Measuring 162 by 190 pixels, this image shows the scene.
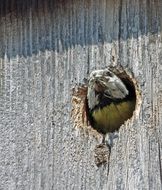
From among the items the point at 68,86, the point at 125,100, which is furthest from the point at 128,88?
the point at 68,86

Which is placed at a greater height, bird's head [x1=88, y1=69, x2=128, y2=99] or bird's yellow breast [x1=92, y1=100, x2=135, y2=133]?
bird's head [x1=88, y1=69, x2=128, y2=99]

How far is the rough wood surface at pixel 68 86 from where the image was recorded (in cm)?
138

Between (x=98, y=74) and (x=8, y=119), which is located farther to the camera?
(x=8, y=119)

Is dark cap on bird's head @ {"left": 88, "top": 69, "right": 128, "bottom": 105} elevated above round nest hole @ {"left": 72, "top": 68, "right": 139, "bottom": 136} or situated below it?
above

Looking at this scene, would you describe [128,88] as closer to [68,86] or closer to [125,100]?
[125,100]

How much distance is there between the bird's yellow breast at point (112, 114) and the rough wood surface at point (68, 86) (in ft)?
0.16

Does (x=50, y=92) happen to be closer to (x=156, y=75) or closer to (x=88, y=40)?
(x=88, y=40)

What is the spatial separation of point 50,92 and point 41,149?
0.12 m

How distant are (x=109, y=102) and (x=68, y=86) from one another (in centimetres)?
9

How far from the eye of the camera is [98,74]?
1416 millimetres

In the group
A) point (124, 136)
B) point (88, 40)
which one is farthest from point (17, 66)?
point (124, 136)

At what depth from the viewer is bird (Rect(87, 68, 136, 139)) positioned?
143 cm

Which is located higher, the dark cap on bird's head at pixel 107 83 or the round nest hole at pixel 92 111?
the dark cap on bird's head at pixel 107 83

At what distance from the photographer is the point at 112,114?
1476 millimetres
